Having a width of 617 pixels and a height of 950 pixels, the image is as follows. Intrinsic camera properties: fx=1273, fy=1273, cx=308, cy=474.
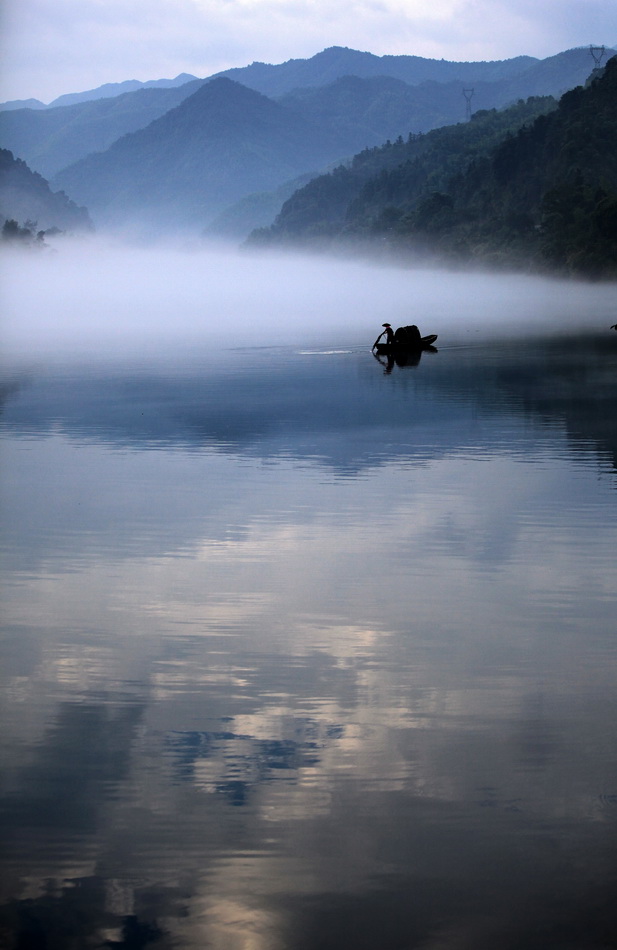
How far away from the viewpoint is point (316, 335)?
7119 cm

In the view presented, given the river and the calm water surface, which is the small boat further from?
the calm water surface

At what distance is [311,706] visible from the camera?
11.5 meters

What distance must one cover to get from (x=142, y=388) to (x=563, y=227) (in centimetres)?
12262

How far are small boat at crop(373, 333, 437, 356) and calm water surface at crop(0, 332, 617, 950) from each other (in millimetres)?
30052

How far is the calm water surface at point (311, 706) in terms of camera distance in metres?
8.39

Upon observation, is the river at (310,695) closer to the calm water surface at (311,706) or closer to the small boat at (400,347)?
the calm water surface at (311,706)

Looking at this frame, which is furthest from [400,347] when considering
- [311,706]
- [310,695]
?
[311,706]

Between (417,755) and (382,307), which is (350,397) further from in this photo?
(382,307)

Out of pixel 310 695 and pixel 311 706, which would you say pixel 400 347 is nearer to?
pixel 310 695

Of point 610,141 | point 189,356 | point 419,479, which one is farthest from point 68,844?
point 610,141

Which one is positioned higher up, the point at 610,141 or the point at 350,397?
the point at 610,141

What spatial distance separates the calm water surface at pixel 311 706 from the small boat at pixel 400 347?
30052mm

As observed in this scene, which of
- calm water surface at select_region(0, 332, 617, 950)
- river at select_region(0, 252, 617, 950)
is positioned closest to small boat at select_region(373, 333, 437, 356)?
river at select_region(0, 252, 617, 950)

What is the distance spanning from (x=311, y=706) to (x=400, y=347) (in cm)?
4594
